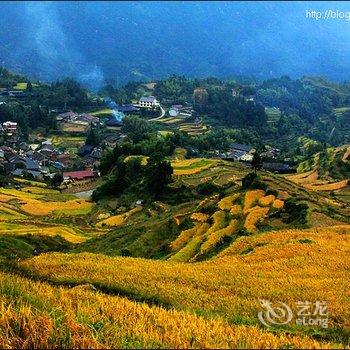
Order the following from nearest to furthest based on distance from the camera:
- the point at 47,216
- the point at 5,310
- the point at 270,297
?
the point at 5,310, the point at 270,297, the point at 47,216

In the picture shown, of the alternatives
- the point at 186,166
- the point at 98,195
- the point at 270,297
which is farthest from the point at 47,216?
the point at 270,297

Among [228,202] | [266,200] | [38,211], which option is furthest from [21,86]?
[266,200]

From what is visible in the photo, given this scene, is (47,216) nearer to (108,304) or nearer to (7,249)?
(7,249)

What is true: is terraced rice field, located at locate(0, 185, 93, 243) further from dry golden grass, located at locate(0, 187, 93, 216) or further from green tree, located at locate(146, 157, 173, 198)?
green tree, located at locate(146, 157, 173, 198)

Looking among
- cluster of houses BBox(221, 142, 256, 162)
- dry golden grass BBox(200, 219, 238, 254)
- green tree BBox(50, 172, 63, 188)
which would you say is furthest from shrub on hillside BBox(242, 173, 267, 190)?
cluster of houses BBox(221, 142, 256, 162)

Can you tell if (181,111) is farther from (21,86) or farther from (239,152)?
(21,86)

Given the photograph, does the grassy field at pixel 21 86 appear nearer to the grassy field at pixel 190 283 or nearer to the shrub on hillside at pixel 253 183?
the grassy field at pixel 190 283

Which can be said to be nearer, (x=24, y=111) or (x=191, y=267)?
(x=191, y=267)
